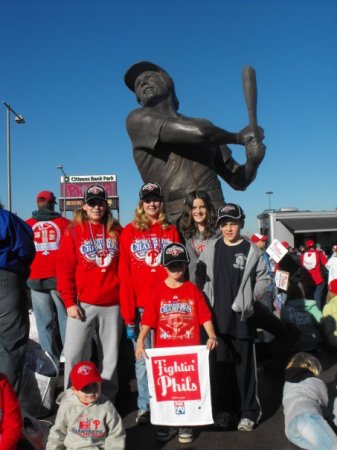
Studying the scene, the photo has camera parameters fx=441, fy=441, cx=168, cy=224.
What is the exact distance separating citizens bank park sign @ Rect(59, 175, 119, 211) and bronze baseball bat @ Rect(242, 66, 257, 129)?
67.2ft

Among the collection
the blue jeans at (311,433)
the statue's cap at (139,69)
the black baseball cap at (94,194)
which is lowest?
the blue jeans at (311,433)

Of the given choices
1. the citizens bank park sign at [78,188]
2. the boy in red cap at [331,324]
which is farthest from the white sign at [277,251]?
the citizens bank park sign at [78,188]

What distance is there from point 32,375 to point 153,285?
4.57ft

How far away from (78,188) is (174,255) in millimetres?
25272

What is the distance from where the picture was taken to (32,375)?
3744mm

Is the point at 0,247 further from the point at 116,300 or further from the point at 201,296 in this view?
the point at 201,296

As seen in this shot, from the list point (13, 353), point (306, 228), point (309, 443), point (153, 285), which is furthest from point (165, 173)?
point (306, 228)

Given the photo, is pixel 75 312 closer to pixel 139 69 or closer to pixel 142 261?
pixel 142 261

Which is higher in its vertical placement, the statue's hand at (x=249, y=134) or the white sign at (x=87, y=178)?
the white sign at (x=87, y=178)

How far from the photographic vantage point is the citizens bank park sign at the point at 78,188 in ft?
81.4

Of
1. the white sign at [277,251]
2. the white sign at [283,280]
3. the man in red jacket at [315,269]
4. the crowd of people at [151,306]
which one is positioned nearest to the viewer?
→ the crowd of people at [151,306]

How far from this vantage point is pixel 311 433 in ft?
9.14

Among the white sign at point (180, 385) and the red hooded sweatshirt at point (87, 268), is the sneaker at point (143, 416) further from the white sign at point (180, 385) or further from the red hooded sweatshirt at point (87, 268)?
the red hooded sweatshirt at point (87, 268)

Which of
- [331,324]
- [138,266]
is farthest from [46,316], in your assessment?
[331,324]
